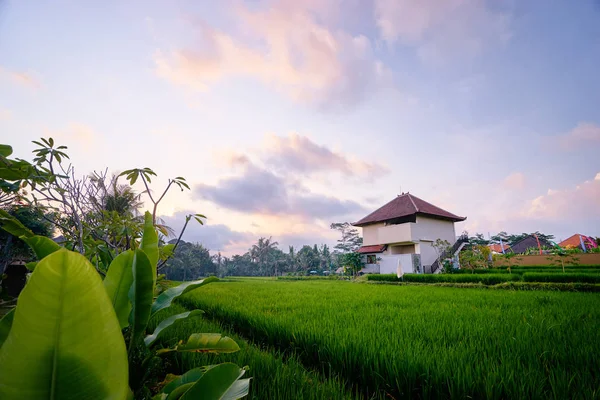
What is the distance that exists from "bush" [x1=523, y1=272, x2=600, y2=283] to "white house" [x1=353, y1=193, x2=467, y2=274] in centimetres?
698

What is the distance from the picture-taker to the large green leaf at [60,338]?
14.0 inches

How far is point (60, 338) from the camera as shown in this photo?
37cm

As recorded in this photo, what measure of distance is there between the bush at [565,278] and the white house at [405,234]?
6.98 m

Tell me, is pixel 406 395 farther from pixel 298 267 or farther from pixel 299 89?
pixel 298 267

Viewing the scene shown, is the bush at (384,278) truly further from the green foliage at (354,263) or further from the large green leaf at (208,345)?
the large green leaf at (208,345)

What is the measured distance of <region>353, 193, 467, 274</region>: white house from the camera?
17484 mm

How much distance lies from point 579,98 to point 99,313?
13.4 m

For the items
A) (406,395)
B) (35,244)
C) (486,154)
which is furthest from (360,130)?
(35,244)

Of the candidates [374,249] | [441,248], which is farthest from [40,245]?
[374,249]

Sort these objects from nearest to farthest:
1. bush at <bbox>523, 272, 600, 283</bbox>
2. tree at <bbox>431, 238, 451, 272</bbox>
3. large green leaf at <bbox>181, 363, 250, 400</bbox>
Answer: large green leaf at <bbox>181, 363, 250, 400</bbox> → bush at <bbox>523, 272, 600, 283</bbox> → tree at <bbox>431, 238, 451, 272</bbox>

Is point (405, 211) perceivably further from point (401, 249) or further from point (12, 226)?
point (12, 226)

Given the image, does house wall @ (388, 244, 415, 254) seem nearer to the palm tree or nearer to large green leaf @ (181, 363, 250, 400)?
large green leaf @ (181, 363, 250, 400)

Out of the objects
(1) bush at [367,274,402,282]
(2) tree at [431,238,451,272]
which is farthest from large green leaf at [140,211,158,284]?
(2) tree at [431,238,451,272]

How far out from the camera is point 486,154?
10695 mm
